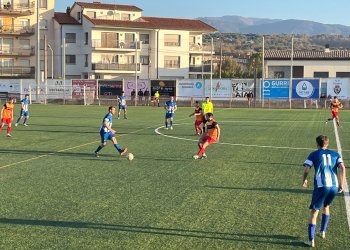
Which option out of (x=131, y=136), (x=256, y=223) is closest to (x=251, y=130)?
(x=131, y=136)

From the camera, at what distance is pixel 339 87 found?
52.3 metres

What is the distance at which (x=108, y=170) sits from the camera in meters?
14.1

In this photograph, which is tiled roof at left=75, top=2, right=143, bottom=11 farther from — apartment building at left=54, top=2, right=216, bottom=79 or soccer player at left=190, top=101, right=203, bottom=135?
soccer player at left=190, top=101, right=203, bottom=135

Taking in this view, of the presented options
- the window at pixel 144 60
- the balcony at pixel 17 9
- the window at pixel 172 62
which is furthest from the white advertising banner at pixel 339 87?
the balcony at pixel 17 9

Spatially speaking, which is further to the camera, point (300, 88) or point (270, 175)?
point (300, 88)

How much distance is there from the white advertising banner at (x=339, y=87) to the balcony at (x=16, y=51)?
43914mm

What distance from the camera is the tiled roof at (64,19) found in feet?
249

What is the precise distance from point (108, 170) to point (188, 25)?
6822 centimetres

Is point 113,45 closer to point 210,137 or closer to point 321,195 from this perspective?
point 210,137

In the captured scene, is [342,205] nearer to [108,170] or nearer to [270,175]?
[270,175]

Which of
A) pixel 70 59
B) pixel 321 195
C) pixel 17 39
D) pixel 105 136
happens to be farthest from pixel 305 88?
pixel 321 195

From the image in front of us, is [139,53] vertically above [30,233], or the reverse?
[139,53]

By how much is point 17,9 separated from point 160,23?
2131 centimetres

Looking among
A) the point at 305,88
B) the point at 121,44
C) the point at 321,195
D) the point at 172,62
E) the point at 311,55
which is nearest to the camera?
the point at 321,195
